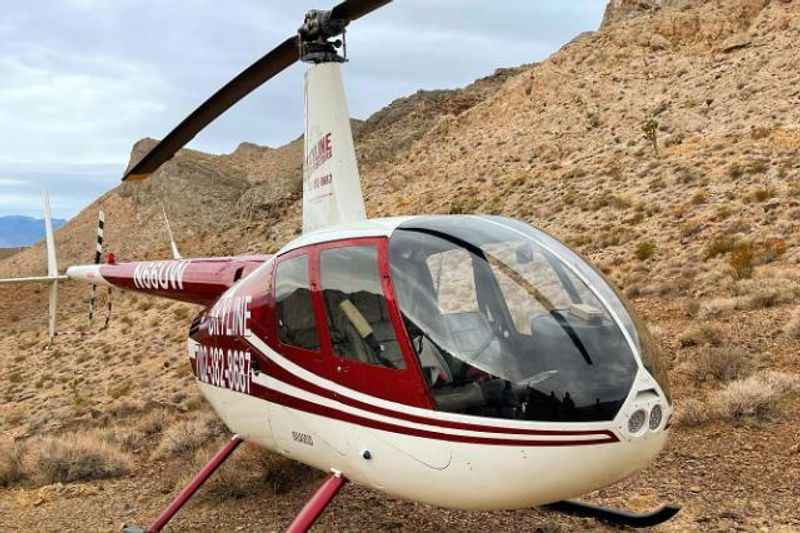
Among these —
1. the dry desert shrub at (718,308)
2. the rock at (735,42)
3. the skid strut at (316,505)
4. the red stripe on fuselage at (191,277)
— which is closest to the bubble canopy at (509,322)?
the skid strut at (316,505)

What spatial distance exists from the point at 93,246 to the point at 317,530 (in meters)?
56.1

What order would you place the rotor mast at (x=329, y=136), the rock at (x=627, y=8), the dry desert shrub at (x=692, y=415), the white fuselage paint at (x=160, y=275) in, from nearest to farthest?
the rotor mast at (x=329, y=136) < the dry desert shrub at (x=692, y=415) < the white fuselage paint at (x=160, y=275) < the rock at (x=627, y=8)

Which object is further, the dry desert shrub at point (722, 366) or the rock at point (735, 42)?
the rock at point (735, 42)

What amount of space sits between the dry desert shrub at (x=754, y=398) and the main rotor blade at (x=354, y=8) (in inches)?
221

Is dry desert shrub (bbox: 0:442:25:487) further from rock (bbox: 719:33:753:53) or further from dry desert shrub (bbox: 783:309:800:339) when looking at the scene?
rock (bbox: 719:33:753:53)

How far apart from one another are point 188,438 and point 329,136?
18.5ft

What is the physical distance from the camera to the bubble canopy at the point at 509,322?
3561 mm

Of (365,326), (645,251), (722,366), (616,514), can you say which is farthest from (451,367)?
(645,251)

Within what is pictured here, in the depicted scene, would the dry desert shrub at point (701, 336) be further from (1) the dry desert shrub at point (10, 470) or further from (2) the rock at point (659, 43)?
(2) the rock at point (659, 43)

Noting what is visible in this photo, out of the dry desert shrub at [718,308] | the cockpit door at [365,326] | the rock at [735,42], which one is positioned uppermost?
the rock at [735,42]

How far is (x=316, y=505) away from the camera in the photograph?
4.31m

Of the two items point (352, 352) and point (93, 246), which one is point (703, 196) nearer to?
point (352, 352)

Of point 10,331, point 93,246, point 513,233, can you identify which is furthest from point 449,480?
point 93,246

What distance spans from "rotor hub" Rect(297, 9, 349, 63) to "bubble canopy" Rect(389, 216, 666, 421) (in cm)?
283
